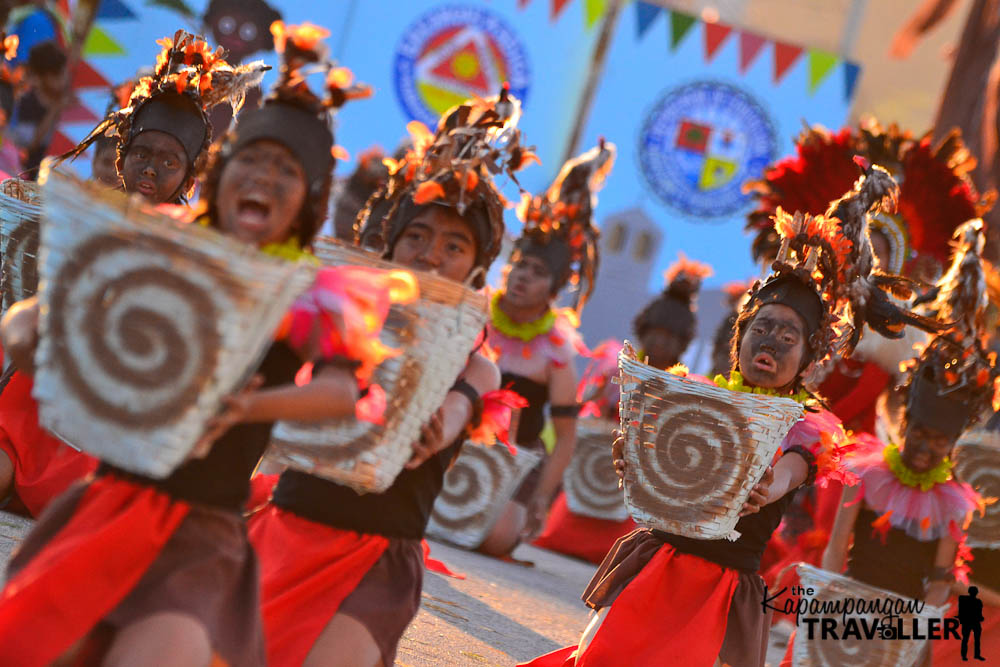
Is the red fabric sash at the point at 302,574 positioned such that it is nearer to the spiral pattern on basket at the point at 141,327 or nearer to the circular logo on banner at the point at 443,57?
the spiral pattern on basket at the point at 141,327

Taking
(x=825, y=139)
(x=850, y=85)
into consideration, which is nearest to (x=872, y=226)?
(x=825, y=139)

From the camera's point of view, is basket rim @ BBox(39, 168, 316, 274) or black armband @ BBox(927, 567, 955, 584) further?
black armband @ BBox(927, 567, 955, 584)

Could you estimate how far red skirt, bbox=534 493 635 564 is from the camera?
343 inches

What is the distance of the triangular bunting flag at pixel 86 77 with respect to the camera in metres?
12.9

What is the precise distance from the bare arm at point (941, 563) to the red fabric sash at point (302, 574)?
8.60 ft

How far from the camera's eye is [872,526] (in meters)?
5.20

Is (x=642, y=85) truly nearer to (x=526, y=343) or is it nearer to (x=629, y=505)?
(x=526, y=343)

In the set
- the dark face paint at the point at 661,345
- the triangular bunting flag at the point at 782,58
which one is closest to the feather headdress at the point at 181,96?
the dark face paint at the point at 661,345

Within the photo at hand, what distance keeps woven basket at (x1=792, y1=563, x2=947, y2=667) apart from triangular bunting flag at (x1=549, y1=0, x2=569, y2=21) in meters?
11.3

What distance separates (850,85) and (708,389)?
13249 millimetres

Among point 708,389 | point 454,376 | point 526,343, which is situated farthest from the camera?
point 526,343

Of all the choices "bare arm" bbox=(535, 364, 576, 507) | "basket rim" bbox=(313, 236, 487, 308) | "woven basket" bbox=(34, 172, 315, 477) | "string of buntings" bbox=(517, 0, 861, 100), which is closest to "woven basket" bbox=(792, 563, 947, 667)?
"basket rim" bbox=(313, 236, 487, 308)

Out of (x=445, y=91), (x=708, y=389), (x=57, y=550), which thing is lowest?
(x=57, y=550)

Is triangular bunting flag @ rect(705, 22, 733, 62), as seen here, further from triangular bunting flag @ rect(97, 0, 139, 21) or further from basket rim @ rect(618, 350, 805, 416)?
basket rim @ rect(618, 350, 805, 416)
